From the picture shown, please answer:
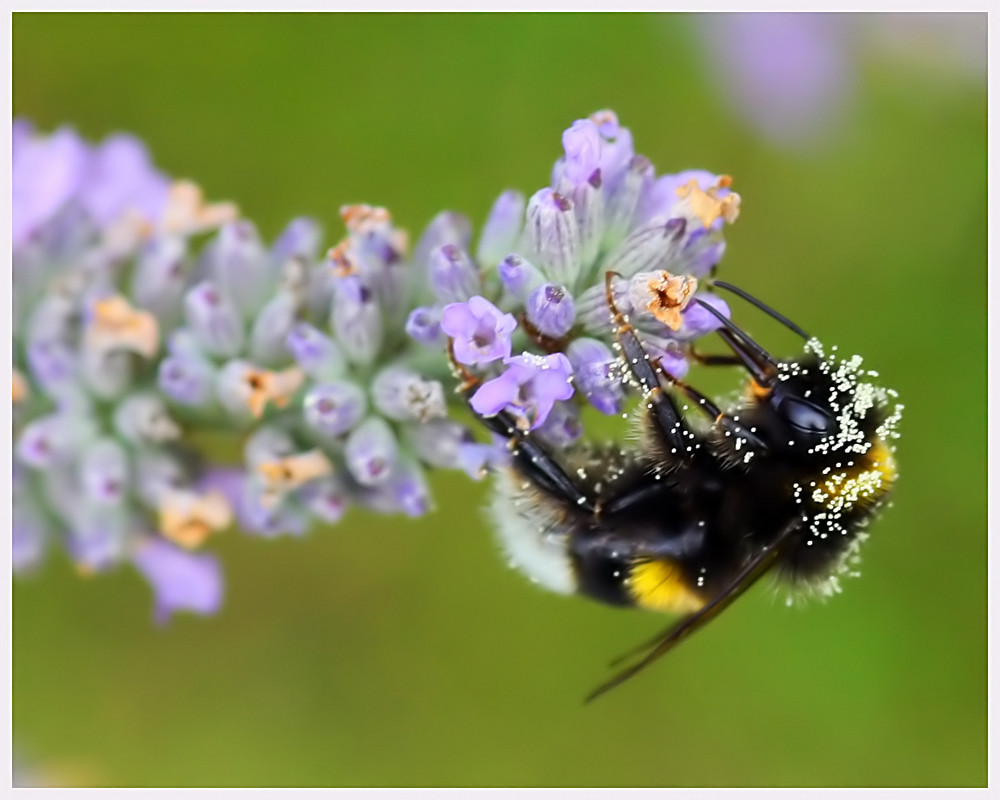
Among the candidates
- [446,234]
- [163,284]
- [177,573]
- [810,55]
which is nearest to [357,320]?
[446,234]

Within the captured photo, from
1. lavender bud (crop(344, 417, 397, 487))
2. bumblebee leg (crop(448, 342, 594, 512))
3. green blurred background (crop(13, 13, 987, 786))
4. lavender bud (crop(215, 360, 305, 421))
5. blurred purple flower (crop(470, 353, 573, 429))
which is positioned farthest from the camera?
green blurred background (crop(13, 13, 987, 786))

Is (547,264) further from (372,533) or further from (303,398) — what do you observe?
(372,533)

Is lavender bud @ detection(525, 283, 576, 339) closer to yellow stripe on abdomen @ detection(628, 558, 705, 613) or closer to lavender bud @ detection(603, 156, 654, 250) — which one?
lavender bud @ detection(603, 156, 654, 250)

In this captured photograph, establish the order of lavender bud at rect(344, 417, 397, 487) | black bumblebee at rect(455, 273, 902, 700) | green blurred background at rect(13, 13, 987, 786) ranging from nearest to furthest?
black bumblebee at rect(455, 273, 902, 700)
lavender bud at rect(344, 417, 397, 487)
green blurred background at rect(13, 13, 987, 786)

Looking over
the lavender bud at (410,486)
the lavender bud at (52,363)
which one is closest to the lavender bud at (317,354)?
the lavender bud at (410,486)

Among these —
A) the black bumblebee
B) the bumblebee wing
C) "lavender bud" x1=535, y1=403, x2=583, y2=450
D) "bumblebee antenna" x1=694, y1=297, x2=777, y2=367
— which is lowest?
the bumblebee wing

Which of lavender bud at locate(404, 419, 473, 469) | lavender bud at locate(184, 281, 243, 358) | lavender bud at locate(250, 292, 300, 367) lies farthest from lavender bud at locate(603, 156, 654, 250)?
lavender bud at locate(184, 281, 243, 358)

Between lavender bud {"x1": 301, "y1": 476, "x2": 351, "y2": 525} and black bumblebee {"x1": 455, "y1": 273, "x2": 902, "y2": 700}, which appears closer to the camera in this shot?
black bumblebee {"x1": 455, "y1": 273, "x2": 902, "y2": 700}

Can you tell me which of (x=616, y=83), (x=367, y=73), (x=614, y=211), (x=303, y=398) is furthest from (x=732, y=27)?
(x=303, y=398)

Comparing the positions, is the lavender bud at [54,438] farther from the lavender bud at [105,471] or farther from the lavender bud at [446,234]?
the lavender bud at [446,234]
